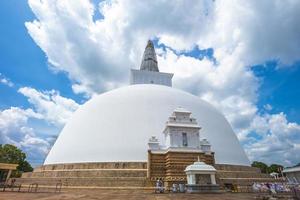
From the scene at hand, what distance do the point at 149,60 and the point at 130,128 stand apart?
24.1 metres

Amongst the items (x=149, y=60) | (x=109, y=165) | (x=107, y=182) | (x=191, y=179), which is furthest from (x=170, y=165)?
(x=149, y=60)

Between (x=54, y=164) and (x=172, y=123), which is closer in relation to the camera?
(x=172, y=123)

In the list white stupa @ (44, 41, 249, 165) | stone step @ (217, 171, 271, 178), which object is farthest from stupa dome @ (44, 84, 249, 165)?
stone step @ (217, 171, 271, 178)

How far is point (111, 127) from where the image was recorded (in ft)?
72.8

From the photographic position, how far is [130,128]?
21.9 m

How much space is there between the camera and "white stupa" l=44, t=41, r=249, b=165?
20.8 metres

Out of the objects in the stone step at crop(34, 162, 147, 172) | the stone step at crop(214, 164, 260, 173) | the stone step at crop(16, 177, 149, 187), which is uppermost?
the stone step at crop(214, 164, 260, 173)

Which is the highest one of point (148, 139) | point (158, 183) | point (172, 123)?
point (172, 123)

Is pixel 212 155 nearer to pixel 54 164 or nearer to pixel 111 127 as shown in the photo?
pixel 111 127

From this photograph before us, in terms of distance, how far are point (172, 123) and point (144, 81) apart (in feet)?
65.1

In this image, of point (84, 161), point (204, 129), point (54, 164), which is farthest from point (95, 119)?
point (204, 129)

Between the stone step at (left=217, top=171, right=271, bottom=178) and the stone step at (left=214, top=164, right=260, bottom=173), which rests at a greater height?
the stone step at (left=214, top=164, right=260, bottom=173)

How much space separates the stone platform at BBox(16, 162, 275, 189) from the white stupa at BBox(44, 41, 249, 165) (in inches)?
29.7

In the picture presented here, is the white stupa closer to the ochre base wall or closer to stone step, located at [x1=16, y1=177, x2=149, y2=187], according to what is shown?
the ochre base wall
